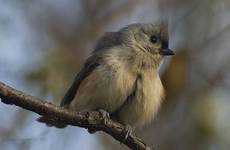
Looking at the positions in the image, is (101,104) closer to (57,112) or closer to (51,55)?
(57,112)

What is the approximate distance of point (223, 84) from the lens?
20.5ft

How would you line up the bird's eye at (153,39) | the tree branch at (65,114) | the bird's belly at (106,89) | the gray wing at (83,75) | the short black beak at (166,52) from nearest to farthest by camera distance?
1. the tree branch at (65,114)
2. the bird's belly at (106,89)
3. the gray wing at (83,75)
4. the short black beak at (166,52)
5. the bird's eye at (153,39)

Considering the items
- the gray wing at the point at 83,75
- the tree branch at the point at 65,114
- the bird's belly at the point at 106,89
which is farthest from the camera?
the gray wing at the point at 83,75

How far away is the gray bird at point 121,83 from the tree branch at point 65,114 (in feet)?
2.22

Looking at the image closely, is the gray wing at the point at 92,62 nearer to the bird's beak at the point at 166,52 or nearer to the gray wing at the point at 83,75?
the gray wing at the point at 83,75

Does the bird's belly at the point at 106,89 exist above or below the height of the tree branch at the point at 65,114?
below

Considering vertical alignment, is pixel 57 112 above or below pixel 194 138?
above

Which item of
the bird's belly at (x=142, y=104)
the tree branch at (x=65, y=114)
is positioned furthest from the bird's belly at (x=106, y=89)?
the tree branch at (x=65, y=114)

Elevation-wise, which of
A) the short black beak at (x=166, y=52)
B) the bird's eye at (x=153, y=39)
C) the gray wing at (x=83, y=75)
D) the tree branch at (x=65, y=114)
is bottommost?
the gray wing at (x=83, y=75)

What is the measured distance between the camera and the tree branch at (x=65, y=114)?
11.3ft

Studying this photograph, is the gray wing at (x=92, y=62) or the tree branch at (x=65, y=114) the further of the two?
the gray wing at (x=92, y=62)

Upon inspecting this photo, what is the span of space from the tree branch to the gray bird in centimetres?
68

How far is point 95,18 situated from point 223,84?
2439 millimetres

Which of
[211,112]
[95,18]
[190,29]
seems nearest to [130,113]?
[211,112]
